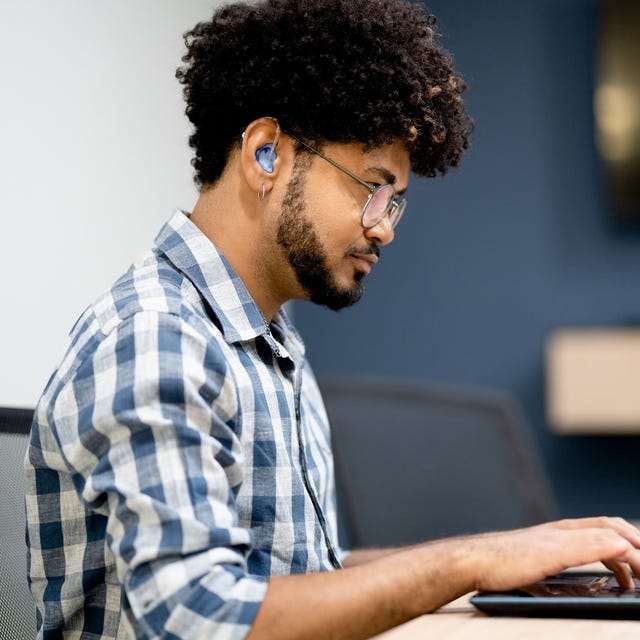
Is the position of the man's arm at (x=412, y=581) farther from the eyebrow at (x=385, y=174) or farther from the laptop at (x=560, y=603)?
the eyebrow at (x=385, y=174)

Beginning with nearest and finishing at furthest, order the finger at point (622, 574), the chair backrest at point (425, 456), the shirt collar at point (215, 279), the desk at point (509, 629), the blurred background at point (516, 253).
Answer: the desk at point (509, 629) < the finger at point (622, 574) < the shirt collar at point (215, 279) < the chair backrest at point (425, 456) < the blurred background at point (516, 253)

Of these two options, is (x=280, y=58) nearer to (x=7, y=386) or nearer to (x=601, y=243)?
(x=7, y=386)

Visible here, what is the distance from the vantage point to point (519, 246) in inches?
131

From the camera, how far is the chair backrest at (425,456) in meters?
1.99

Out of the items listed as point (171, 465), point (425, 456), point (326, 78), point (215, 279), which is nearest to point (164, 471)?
point (171, 465)

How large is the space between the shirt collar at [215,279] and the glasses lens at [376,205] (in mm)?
183

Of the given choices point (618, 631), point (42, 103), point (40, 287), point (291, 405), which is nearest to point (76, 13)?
point (42, 103)

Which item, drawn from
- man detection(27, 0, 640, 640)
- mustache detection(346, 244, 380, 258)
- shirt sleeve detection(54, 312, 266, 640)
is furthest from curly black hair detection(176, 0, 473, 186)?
shirt sleeve detection(54, 312, 266, 640)

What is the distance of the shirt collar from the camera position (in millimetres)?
1167

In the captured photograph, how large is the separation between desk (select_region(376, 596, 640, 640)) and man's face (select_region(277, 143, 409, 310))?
49 centimetres

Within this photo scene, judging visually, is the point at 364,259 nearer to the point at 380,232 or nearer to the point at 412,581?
the point at 380,232

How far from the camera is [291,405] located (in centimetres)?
120

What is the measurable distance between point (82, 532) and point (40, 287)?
0.92 metres

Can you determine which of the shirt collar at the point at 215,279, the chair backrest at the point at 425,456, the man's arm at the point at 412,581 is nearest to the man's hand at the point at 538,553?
the man's arm at the point at 412,581
